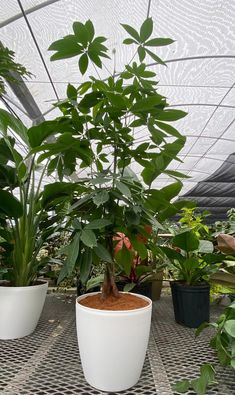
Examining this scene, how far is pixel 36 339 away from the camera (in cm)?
81

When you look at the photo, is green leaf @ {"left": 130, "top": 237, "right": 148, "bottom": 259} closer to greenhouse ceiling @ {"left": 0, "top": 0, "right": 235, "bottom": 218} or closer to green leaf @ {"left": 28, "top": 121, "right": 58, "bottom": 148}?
green leaf @ {"left": 28, "top": 121, "right": 58, "bottom": 148}

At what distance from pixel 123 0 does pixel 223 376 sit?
110 inches

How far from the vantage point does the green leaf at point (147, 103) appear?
588 millimetres

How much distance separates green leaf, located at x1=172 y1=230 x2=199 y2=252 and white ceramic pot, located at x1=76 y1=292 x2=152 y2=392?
34cm

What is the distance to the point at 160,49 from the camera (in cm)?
326

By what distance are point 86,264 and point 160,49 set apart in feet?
10.6

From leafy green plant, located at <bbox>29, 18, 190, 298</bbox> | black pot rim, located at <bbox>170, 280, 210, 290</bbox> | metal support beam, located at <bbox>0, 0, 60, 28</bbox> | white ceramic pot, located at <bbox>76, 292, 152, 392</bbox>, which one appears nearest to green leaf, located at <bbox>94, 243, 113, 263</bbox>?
leafy green plant, located at <bbox>29, 18, 190, 298</bbox>

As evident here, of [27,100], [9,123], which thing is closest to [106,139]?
[9,123]

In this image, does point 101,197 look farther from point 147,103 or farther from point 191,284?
point 191,284

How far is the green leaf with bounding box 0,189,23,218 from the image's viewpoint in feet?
2.63

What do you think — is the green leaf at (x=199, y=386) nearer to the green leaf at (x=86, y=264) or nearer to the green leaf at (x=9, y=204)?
the green leaf at (x=86, y=264)

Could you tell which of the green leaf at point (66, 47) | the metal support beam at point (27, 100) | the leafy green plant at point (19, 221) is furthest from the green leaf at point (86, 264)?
the metal support beam at point (27, 100)

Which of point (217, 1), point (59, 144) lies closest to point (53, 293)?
point (59, 144)

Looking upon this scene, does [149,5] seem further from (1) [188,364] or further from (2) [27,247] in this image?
(1) [188,364]
